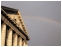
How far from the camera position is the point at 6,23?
99.7ft

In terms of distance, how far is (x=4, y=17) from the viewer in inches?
1155

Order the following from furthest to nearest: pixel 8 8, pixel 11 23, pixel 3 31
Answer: pixel 8 8, pixel 11 23, pixel 3 31

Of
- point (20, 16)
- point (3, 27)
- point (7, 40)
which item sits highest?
point (20, 16)

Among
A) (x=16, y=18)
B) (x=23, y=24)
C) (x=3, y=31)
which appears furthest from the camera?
(x=23, y=24)

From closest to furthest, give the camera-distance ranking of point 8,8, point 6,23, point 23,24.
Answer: point 6,23, point 8,8, point 23,24

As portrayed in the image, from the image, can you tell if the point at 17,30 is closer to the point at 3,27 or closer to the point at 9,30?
the point at 9,30

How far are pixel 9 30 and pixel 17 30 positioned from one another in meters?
5.34

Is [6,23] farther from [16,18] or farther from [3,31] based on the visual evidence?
[16,18]

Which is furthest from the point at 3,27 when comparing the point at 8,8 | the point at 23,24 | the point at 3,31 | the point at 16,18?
the point at 23,24

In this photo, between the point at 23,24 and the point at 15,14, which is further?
the point at 23,24

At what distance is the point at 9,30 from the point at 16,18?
1146 cm

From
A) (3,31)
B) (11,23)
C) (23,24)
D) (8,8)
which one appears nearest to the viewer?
(3,31)

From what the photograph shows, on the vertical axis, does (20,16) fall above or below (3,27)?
above

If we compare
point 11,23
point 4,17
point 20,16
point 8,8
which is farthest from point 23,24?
point 4,17
